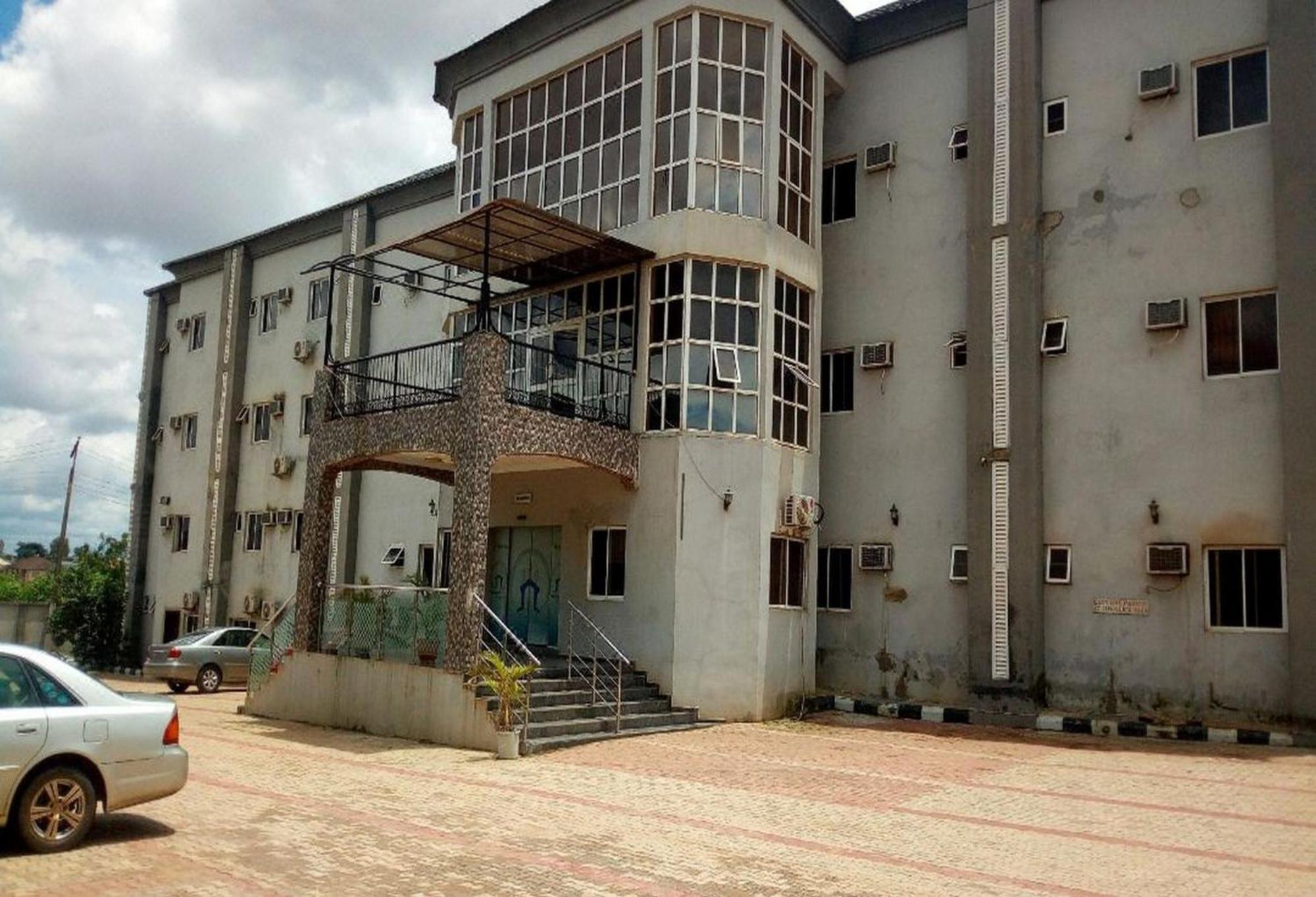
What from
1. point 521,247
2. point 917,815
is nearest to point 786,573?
point 521,247

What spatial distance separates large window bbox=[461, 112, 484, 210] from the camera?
20562 millimetres

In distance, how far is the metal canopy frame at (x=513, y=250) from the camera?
50.5ft

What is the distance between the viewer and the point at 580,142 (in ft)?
61.1

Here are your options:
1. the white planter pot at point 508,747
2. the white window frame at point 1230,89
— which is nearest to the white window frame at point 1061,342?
the white window frame at point 1230,89

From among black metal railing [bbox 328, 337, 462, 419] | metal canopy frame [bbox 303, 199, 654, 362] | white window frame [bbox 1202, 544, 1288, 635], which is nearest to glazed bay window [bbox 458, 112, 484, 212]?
metal canopy frame [bbox 303, 199, 654, 362]

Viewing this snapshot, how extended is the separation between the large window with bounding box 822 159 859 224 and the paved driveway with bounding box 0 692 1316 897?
31.8 feet

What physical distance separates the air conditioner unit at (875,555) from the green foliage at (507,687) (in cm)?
686

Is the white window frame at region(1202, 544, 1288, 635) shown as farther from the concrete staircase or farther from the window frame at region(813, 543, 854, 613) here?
the concrete staircase

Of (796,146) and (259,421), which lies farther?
(259,421)

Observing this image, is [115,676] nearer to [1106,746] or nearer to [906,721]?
[906,721]

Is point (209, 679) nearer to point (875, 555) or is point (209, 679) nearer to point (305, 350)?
point (305, 350)

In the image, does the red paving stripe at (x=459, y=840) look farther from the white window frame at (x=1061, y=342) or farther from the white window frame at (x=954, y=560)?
the white window frame at (x=1061, y=342)

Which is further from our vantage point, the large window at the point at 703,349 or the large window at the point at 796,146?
the large window at the point at 796,146

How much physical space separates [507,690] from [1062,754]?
6.91 meters
